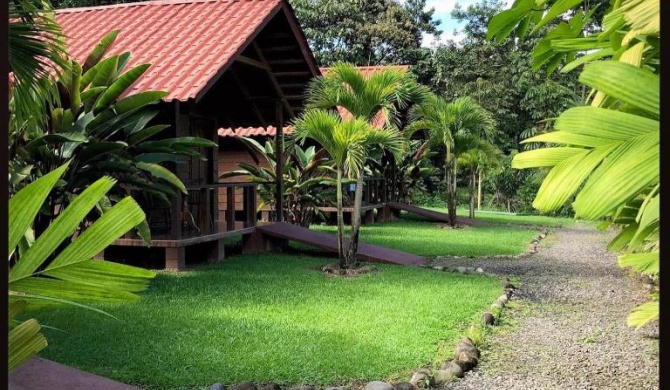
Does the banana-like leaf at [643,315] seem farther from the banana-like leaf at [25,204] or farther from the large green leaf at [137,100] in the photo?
the large green leaf at [137,100]

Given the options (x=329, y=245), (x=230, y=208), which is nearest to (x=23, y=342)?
(x=230, y=208)

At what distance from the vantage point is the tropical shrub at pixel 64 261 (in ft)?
1.71

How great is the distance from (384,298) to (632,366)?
109 inches

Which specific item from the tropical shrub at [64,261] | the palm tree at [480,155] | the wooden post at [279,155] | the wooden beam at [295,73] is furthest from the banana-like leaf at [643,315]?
the palm tree at [480,155]

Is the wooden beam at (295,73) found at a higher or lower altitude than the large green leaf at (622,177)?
higher

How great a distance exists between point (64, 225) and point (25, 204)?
0.12 feet

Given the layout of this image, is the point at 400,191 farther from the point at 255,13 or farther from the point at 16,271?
the point at 16,271

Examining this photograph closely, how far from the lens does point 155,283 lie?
302 inches

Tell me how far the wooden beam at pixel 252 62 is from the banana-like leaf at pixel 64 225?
9524 mm

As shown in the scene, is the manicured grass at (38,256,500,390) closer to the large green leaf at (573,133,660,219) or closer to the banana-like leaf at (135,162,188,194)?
the banana-like leaf at (135,162,188,194)

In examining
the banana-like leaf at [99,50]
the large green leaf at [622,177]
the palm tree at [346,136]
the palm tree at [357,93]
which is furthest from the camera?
the palm tree at [357,93]

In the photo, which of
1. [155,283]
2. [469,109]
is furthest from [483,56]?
[155,283]

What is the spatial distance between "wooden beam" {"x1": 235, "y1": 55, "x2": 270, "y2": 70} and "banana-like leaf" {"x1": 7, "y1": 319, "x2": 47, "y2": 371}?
9576 millimetres

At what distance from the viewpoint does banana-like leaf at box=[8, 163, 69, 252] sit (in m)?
0.52
